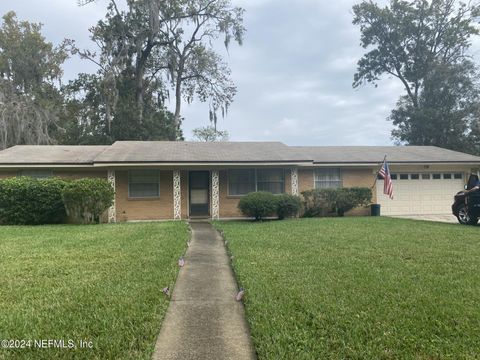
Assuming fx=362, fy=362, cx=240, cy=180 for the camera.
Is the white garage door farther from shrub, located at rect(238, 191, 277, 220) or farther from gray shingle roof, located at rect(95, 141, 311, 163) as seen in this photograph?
shrub, located at rect(238, 191, 277, 220)

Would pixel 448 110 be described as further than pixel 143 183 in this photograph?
Yes

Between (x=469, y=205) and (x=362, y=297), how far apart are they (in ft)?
32.3

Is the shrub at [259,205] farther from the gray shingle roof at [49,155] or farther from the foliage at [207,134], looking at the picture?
the foliage at [207,134]

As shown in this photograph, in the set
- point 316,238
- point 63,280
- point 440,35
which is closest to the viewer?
point 63,280

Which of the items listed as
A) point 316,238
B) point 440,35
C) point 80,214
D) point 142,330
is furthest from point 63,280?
point 440,35

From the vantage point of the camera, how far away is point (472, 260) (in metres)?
6.73

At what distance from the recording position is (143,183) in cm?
1580

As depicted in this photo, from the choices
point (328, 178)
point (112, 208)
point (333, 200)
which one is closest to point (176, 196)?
point (112, 208)

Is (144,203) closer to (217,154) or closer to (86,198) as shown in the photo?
(86,198)

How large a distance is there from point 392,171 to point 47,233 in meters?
15.4

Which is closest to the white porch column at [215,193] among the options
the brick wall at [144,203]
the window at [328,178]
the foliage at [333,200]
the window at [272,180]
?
the brick wall at [144,203]

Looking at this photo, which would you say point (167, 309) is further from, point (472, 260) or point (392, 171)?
point (392, 171)

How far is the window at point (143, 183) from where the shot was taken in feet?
51.4

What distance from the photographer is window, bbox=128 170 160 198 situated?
15.7 metres
